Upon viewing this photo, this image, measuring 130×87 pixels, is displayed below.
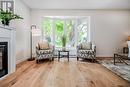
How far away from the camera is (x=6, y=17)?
362 cm

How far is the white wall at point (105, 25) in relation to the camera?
8.02 meters

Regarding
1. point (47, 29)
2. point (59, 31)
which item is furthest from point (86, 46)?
point (47, 29)

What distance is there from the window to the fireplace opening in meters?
5.01

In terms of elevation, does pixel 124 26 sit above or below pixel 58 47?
above

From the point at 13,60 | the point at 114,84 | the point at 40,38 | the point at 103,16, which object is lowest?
the point at 114,84

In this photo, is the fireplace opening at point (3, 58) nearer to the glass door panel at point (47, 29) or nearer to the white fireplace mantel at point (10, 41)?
the white fireplace mantel at point (10, 41)

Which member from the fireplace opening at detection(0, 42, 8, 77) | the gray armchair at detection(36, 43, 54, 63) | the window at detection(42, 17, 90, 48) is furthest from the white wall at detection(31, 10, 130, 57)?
the fireplace opening at detection(0, 42, 8, 77)

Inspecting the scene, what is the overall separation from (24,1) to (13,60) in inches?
130

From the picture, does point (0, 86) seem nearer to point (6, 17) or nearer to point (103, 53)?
point (6, 17)

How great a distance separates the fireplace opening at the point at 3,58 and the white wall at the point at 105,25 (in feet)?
14.9

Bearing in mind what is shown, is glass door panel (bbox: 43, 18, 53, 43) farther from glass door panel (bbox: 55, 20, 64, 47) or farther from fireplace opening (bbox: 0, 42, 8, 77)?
fireplace opening (bbox: 0, 42, 8, 77)

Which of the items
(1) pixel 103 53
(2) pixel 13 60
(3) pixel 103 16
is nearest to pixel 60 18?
(3) pixel 103 16

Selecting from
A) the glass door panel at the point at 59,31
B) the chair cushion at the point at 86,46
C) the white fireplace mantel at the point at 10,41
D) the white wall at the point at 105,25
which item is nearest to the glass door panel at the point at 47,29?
the glass door panel at the point at 59,31

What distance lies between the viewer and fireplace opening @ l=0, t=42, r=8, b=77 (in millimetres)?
3413
